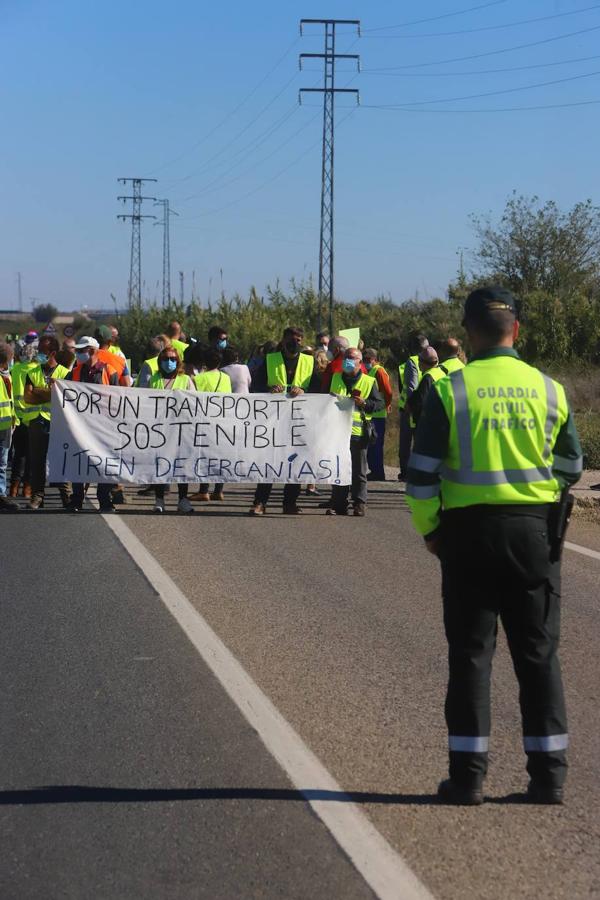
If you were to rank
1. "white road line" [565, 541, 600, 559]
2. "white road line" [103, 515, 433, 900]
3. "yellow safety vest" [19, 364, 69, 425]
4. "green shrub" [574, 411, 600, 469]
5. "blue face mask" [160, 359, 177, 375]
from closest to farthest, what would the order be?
"white road line" [103, 515, 433, 900]
"white road line" [565, 541, 600, 559]
"blue face mask" [160, 359, 177, 375]
"yellow safety vest" [19, 364, 69, 425]
"green shrub" [574, 411, 600, 469]

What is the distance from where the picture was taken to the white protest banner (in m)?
14.8

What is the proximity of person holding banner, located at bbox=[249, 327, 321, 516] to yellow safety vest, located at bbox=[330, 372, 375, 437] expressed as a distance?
0.36 metres

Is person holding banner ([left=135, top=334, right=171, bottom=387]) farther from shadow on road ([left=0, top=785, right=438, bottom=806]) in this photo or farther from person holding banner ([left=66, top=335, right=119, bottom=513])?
shadow on road ([left=0, top=785, right=438, bottom=806])

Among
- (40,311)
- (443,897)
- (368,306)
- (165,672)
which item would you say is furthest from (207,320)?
(40,311)

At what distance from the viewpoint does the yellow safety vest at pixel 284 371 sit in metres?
15.1

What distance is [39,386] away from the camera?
1549cm

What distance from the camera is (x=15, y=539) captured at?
12.7m

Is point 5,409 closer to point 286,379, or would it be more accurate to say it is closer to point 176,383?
point 176,383

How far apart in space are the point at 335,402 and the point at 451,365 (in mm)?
2156

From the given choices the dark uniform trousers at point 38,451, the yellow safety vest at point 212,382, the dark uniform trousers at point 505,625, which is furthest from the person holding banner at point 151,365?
the dark uniform trousers at point 505,625

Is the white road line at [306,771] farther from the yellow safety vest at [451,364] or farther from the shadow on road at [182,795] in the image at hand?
the yellow safety vest at [451,364]

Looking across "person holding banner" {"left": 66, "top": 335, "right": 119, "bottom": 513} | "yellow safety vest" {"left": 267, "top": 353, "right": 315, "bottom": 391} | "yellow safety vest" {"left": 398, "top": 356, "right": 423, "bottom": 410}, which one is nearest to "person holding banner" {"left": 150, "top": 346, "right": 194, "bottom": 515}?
"person holding banner" {"left": 66, "top": 335, "right": 119, "bottom": 513}

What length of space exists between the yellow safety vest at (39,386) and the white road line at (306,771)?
662 centimetres

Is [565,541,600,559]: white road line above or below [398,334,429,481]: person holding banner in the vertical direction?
below
